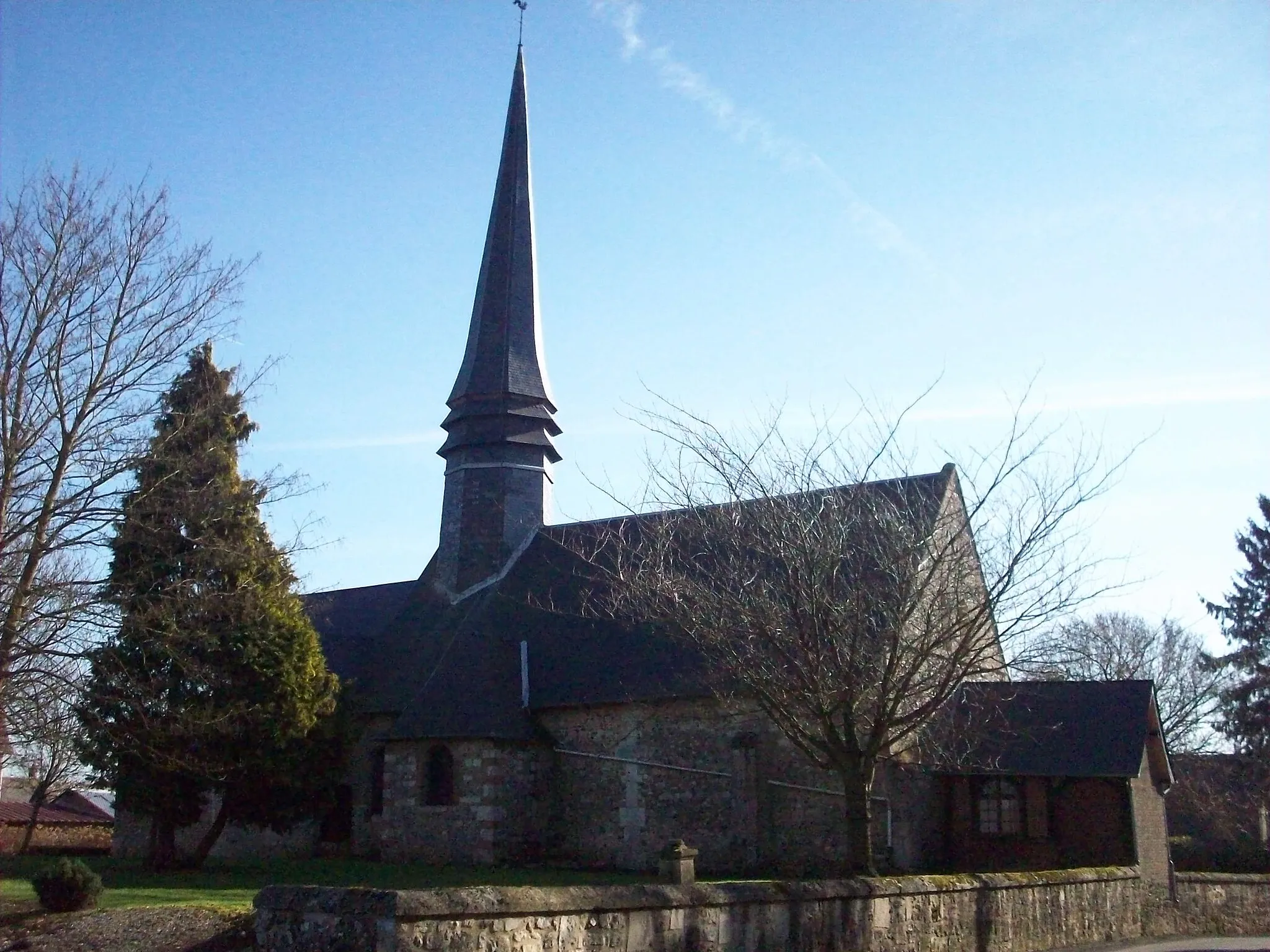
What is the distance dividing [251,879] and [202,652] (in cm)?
382

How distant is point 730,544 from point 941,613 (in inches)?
100

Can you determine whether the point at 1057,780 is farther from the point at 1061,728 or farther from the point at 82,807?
the point at 82,807

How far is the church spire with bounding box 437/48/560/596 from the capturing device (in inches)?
1072

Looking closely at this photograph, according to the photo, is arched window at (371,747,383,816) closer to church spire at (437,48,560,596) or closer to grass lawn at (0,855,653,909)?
grass lawn at (0,855,653,909)

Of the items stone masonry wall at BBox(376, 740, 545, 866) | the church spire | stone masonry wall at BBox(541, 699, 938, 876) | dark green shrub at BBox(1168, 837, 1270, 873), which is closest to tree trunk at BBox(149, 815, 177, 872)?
stone masonry wall at BBox(376, 740, 545, 866)

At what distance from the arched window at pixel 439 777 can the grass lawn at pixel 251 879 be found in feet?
4.41

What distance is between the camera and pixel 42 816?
1715 inches

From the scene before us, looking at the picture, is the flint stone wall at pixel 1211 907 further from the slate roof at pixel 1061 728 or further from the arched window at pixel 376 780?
the arched window at pixel 376 780

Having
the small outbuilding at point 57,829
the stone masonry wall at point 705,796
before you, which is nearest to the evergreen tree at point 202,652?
the stone masonry wall at point 705,796

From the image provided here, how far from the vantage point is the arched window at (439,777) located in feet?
73.2

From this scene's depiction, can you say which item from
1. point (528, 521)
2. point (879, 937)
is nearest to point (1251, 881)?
point (879, 937)

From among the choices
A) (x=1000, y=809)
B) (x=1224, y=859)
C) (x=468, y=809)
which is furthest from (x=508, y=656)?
(x=1224, y=859)

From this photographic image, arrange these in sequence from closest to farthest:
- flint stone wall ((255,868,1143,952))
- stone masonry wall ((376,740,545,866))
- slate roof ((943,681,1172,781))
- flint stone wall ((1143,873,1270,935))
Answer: flint stone wall ((255,868,1143,952)), flint stone wall ((1143,873,1270,935)), slate roof ((943,681,1172,781)), stone masonry wall ((376,740,545,866))

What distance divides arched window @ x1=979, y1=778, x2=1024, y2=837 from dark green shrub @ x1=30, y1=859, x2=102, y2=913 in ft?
47.2
